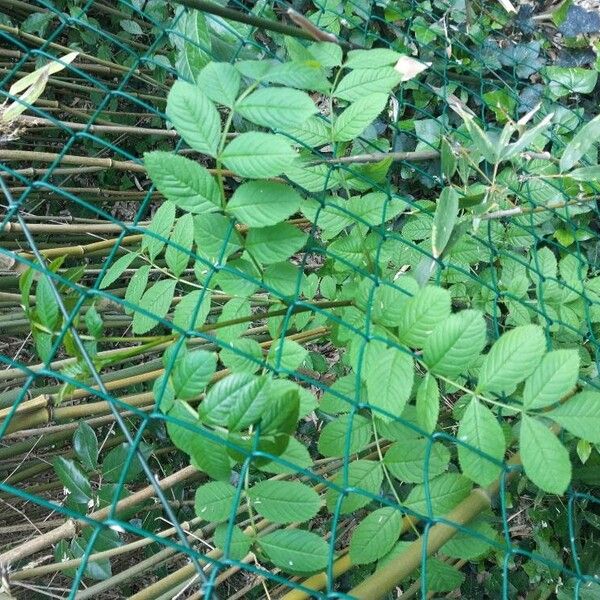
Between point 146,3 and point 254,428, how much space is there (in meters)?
1.60

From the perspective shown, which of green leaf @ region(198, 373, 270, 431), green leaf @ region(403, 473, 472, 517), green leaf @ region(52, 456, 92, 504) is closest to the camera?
green leaf @ region(198, 373, 270, 431)

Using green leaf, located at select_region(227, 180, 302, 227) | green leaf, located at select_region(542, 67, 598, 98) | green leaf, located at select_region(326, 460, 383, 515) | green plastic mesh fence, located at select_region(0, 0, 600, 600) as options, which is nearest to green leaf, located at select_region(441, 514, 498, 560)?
green plastic mesh fence, located at select_region(0, 0, 600, 600)

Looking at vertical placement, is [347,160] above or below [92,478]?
above

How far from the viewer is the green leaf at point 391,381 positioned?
2.34 feet

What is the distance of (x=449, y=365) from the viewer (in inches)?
27.8

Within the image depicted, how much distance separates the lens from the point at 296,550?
0.73 meters

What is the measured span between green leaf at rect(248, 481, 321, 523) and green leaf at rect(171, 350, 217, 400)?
0.16 meters

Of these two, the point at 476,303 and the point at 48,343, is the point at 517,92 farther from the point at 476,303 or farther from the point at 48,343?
the point at 48,343

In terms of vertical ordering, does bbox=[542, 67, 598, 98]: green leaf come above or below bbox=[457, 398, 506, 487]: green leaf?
above

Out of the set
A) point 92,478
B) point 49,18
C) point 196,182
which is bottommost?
point 92,478

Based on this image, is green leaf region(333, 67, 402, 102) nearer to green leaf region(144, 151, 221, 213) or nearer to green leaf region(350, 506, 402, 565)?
green leaf region(144, 151, 221, 213)

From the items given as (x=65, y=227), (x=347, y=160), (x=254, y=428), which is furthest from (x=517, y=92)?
(x=254, y=428)

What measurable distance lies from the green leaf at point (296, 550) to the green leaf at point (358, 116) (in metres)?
0.50

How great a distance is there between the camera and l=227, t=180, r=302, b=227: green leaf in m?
0.73
